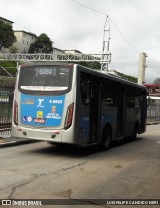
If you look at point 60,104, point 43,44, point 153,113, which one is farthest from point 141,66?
point 43,44

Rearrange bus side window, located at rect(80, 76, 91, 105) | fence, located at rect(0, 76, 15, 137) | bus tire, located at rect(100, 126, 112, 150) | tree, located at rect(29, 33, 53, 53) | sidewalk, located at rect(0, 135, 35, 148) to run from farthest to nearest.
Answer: tree, located at rect(29, 33, 53, 53) → fence, located at rect(0, 76, 15, 137) → bus tire, located at rect(100, 126, 112, 150) → sidewalk, located at rect(0, 135, 35, 148) → bus side window, located at rect(80, 76, 91, 105)

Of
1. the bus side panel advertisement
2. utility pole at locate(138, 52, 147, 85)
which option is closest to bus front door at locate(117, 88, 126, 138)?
the bus side panel advertisement

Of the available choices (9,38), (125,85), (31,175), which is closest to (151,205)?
(31,175)

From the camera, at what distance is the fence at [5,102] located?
17.3 metres

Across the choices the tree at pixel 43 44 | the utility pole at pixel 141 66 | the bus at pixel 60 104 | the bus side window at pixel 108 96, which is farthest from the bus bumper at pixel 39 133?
the tree at pixel 43 44

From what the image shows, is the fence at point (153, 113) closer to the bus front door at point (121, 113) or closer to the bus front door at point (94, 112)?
the bus front door at point (121, 113)

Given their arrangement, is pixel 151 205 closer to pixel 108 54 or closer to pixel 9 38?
pixel 108 54

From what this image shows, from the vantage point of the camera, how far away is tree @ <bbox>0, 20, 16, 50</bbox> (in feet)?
379

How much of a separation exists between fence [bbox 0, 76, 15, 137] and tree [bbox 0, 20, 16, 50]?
10046cm

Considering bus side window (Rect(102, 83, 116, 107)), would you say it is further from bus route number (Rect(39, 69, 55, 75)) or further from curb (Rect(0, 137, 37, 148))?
curb (Rect(0, 137, 37, 148))

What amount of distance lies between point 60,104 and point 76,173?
10.6ft

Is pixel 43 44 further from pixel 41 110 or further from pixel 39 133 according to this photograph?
pixel 39 133

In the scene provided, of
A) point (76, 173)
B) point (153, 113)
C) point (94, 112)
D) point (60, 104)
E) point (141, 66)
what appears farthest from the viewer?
point (141, 66)

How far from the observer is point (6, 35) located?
118062 mm
